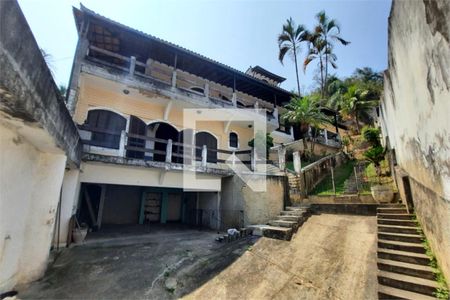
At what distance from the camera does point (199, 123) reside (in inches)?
496

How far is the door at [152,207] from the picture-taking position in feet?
41.5

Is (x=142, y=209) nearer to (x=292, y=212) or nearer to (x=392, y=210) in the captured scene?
(x=292, y=212)

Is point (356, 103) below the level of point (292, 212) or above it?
above

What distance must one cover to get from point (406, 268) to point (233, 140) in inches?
426

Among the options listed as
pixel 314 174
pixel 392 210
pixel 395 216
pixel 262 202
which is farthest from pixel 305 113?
pixel 395 216

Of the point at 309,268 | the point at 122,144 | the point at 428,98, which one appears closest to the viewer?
the point at 428,98

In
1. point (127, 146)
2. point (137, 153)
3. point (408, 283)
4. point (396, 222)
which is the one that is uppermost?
point (137, 153)

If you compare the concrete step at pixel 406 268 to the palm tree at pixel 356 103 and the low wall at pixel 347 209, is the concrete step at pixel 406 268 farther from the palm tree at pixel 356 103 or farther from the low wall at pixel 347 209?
the palm tree at pixel 356 103

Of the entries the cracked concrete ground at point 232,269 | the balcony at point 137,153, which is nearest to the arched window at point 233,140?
the balcony at point 137,153

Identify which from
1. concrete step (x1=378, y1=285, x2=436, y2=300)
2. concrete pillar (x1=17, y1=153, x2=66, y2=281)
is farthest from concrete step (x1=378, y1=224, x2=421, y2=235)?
concrete pillar (x1=17, y1=153, x2=66, y2=281)

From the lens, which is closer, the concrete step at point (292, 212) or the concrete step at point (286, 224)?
the concrete step at point (286, 224)

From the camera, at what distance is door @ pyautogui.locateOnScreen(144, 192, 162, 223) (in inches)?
498

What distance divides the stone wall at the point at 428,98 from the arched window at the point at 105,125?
9.08m

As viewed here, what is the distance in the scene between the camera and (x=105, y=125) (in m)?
9.67
